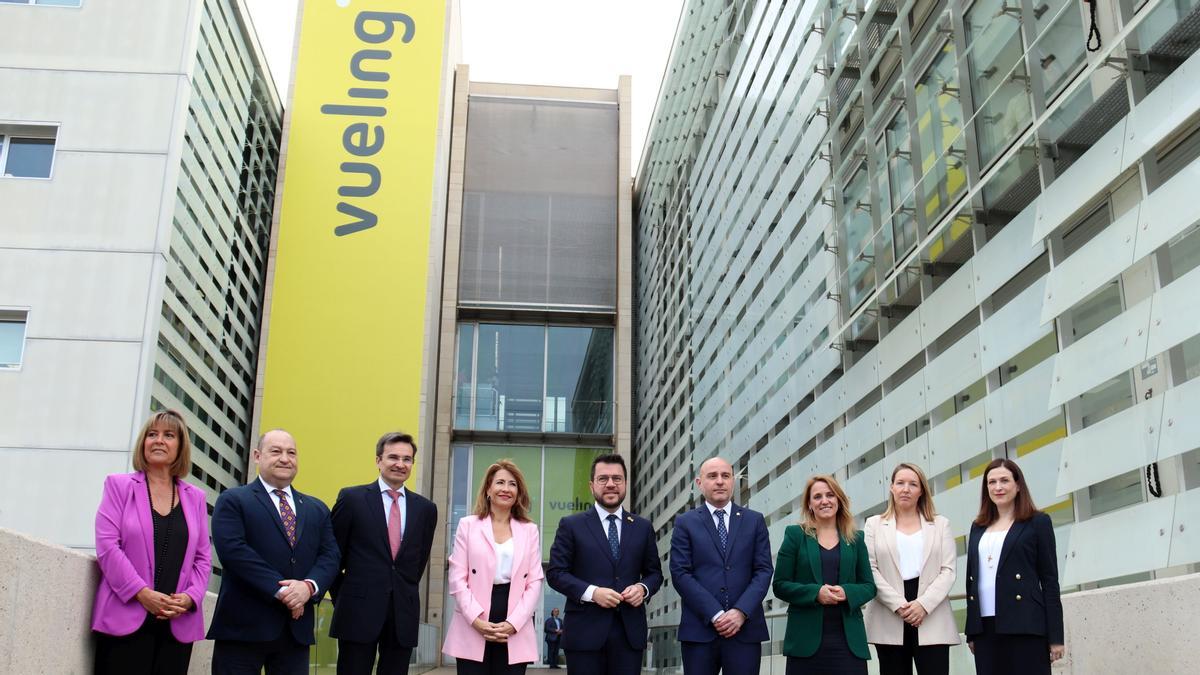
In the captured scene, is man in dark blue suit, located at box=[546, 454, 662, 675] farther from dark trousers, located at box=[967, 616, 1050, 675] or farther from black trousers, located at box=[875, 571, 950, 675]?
dark trousers, located at box=[967, 616, 1050, 675]

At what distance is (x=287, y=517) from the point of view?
578cm

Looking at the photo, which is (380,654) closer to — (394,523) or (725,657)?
(394,523)

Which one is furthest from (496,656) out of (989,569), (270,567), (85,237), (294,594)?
(85,237)

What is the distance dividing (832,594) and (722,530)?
0.74 meters

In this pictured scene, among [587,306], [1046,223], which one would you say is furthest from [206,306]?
[1046,223]

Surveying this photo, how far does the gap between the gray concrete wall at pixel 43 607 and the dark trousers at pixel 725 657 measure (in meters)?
3.03

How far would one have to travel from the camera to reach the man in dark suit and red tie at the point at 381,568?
595cm

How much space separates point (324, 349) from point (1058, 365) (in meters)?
17.2

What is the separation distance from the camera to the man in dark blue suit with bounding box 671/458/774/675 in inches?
240

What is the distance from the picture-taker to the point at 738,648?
6.09m

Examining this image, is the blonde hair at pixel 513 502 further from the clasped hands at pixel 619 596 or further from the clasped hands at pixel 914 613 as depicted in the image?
the clasped hands at pixel 914 613

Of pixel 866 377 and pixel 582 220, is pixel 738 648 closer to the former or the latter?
pixel 866 377

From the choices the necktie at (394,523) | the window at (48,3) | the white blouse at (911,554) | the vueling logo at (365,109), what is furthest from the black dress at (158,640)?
the vueling logo at (365,109)

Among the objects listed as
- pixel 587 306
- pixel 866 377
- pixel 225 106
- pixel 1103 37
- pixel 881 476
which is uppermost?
pixel 225 106
